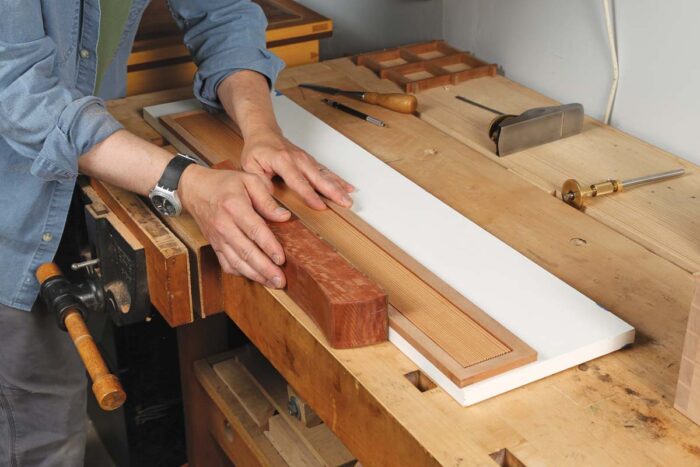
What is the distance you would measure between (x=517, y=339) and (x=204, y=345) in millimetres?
1073

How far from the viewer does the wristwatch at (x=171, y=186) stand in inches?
57.0

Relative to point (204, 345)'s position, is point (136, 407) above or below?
below

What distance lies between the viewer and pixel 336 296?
3.79 ft

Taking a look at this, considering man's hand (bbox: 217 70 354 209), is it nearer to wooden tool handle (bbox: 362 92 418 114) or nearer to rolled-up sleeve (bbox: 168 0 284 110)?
rolled-up sleeve (bbox: 168 0 284 110)

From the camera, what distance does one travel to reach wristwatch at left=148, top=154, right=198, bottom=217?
1447 mm

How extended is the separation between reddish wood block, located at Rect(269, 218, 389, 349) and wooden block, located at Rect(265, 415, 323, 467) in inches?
23.9

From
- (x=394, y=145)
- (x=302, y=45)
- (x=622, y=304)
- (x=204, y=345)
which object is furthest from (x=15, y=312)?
(x=622, y=304)

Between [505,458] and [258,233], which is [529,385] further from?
[258,233]

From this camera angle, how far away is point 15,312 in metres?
1.73

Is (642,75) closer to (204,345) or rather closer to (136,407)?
(204,345)

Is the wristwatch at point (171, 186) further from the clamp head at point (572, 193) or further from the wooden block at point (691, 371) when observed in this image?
the wooden block at point (691, 371)

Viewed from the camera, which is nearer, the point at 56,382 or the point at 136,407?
the point at 56,382

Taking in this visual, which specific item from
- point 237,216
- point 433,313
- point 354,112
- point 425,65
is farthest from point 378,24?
point 433,313

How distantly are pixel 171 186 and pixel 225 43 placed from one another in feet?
1.64
